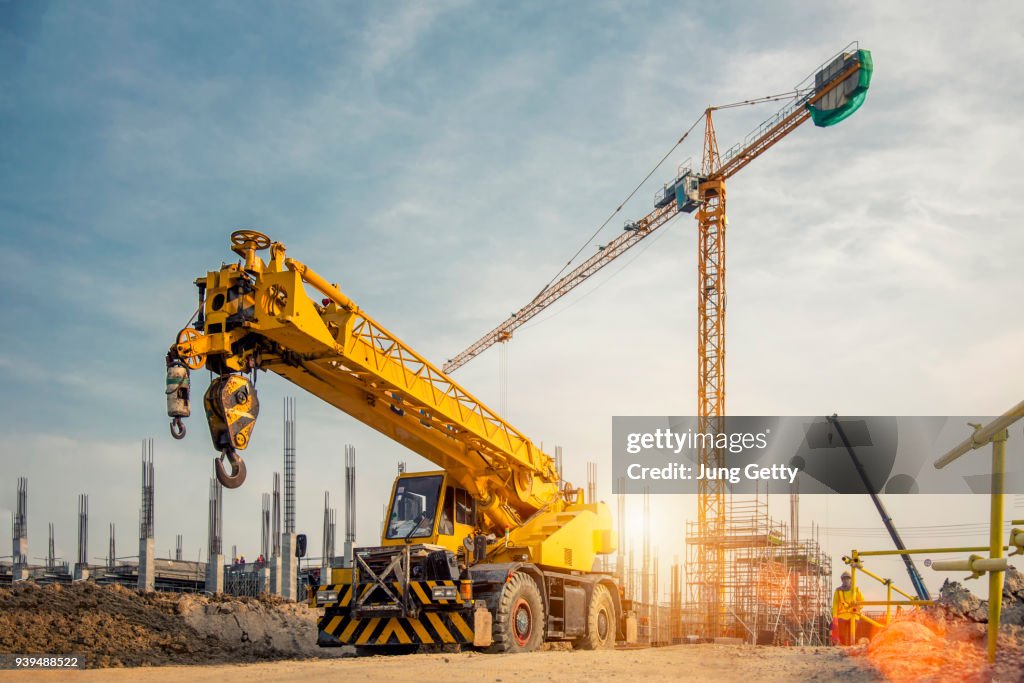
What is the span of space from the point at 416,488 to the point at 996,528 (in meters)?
10.8

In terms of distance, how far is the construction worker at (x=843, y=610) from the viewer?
37.6 ft

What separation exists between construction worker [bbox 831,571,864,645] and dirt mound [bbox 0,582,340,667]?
8549 mm

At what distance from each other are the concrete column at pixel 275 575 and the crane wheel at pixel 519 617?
19.2 m

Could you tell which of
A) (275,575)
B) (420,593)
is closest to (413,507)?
(420,593)

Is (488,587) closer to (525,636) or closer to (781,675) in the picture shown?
(525,636)

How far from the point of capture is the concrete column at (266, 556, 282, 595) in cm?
3169

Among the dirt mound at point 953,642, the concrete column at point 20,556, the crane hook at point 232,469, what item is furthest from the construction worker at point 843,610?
the concrete column at point 20,556

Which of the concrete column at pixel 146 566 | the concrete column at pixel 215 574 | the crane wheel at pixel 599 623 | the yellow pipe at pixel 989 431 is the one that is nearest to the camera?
the yellow pipe at pixel 989 431

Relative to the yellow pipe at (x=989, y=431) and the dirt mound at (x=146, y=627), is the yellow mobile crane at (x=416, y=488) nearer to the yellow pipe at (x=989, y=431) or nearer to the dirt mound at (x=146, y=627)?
the dirt mound at (x=146, y=627)

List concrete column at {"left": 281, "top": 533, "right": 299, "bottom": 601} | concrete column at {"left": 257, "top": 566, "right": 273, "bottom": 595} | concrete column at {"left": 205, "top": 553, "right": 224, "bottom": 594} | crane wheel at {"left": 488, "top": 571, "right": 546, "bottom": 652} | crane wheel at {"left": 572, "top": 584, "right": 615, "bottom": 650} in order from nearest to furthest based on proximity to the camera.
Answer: crane wheel at {"left": 488, "top": 571, "right": 546, "bottom": 652} < crane wheel at {"left": 572, "top": 584, "right": 615, "bottom": 650} < concrete column at {"left": 281, "top": 533, "right": 299, "bottom": 601} < concrete column at {"left": 205, "top": 553, "right": 224, "bottom": 594} < concrete column at {"left": 257, "top": 566, "right": 273, "bottom": 595}

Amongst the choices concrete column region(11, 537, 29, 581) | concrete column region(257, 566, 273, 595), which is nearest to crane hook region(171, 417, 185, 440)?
concrete column region(257, 566, 273, 595)

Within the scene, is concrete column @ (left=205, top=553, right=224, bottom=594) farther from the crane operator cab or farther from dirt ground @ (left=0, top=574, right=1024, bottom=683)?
the crane operator cab

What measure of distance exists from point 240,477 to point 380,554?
3403 mm

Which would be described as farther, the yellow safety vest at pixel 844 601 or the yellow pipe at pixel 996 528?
the yellow safety vest at pixel 844 601
